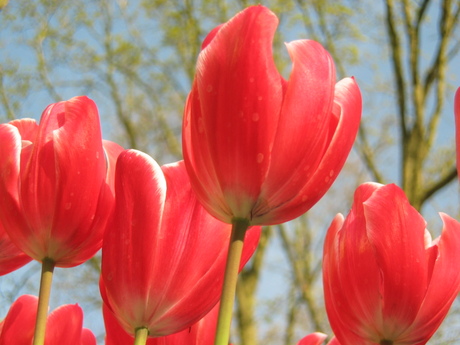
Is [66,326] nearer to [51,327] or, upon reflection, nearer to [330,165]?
[51,327]

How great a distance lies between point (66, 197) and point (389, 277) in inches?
5.4

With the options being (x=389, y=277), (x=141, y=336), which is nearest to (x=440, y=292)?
(x=389, y=277)

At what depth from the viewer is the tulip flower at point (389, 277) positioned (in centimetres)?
29

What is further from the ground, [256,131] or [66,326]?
[256,131]

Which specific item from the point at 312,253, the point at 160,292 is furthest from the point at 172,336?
the point at 312,253

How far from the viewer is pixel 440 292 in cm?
29

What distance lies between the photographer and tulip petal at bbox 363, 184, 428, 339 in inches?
11.3

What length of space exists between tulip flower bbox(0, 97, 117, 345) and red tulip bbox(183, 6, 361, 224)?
0.16 ft

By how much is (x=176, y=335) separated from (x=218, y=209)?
8cm

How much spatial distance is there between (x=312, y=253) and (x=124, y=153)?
6.05 meters

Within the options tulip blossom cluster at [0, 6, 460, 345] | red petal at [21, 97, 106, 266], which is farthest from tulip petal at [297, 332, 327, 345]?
red petal at [21, 97, 106, 266]

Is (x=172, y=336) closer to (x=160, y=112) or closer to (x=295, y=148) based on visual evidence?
(x=295, y=148)

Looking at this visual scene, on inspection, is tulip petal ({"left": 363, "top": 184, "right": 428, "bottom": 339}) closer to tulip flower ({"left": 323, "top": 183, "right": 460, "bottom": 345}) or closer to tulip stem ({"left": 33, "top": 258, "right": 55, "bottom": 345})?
tulip flower ({"left": 323, "top": 183, "right": 460, "bottom": 345})

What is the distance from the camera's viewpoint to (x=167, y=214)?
292mm
